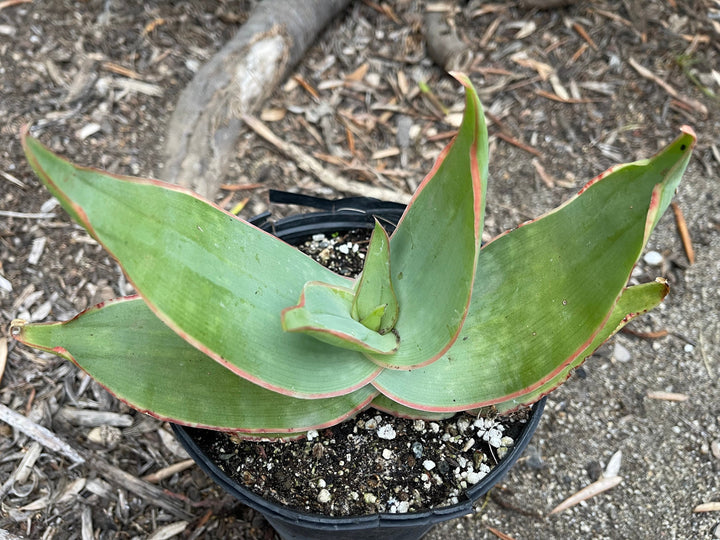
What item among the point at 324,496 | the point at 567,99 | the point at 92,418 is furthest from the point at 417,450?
the point at 567,99

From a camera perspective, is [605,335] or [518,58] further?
[518,58]

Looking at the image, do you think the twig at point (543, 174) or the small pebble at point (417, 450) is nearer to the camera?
the small pebble at point (417, 450)

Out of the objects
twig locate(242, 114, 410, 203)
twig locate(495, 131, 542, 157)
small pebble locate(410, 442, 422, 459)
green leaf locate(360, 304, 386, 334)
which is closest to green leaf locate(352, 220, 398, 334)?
green leaf locate(360, 304, 386, 334)

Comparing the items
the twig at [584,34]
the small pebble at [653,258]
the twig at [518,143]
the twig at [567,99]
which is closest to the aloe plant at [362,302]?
the small pebble at [653,258]

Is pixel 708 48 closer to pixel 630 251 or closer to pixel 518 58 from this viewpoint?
pixel 518 58

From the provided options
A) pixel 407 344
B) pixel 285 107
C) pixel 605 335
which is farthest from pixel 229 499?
pixel 285 107

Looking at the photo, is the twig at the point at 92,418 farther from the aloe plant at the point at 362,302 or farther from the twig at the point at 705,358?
the twig at the point at 705,358

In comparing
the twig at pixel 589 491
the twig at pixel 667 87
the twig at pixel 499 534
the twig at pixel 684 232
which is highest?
the twig at pixel 667 87
